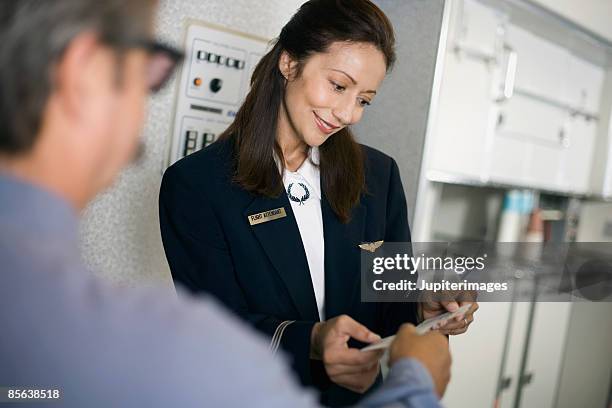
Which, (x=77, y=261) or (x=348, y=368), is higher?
(x=77, y=261)

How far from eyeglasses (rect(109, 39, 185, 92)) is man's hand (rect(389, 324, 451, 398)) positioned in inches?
14.5

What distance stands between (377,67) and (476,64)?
1021 mm

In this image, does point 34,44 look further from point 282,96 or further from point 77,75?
point 282,96

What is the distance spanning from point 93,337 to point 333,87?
30.8 inches

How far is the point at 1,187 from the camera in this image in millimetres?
406

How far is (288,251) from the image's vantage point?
1112mm

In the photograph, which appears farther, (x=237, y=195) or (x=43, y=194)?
(x=237, y=195)

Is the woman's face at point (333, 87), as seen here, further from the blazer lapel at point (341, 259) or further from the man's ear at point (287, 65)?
the blazer lapel at point (341, 259)

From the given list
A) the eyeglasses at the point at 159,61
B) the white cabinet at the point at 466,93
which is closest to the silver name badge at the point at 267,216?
the eyeglasses at the point at 159,61

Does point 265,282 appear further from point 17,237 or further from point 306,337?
point 17,237

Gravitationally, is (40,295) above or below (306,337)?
above

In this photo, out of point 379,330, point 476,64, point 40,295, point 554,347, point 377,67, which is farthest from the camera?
point 554,347

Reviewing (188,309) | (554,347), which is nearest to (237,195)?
(188,309)

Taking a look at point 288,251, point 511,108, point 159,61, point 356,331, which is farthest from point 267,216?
point 511,108
